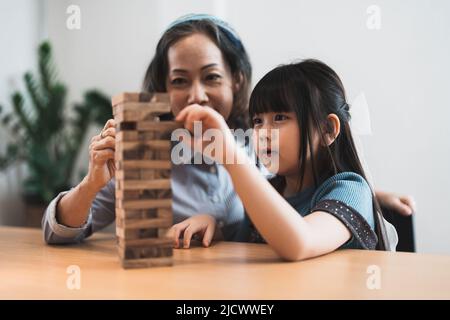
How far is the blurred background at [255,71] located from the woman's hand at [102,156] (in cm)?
54

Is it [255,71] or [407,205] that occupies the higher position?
[255,71]

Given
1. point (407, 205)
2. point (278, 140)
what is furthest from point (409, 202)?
point (278, 140)

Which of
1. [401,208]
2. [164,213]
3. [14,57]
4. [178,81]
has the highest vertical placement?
[14,57]

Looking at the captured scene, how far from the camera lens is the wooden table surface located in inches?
24.6

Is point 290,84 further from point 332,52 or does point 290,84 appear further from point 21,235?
point 21,235

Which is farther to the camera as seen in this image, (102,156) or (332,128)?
(332,128)

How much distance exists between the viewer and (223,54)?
1.36 m

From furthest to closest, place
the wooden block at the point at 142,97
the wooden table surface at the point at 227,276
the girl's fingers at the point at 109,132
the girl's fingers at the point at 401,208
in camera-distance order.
A: the girl's fingers at the point at 401,208 < the girl's fingers at the point at 109,132 < the wooden block at the point at 142,97 < the wooden table surface at the point at 227,276

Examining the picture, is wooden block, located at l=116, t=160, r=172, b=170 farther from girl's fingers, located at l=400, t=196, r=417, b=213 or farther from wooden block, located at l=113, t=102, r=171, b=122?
girl's fingers, located at l=400, t=196, r=417, b=213

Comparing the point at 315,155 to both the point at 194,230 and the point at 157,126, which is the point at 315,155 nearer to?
the point at 194,230

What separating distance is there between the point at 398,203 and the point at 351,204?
346mm

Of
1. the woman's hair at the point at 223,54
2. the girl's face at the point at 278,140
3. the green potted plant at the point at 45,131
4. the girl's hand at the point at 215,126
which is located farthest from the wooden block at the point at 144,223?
the green potted plant at the point at 45,131

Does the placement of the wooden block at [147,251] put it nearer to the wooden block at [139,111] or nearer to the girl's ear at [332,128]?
the wooden block at [139,111]

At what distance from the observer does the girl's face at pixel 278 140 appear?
1068mm
